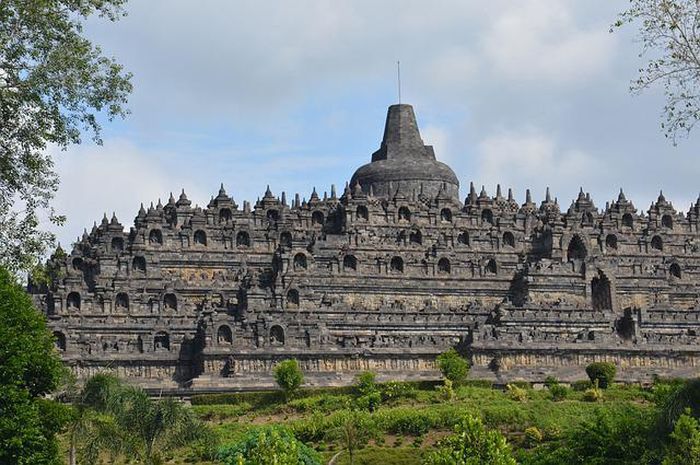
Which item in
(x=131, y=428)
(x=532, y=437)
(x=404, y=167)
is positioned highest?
(x=404, y=167)

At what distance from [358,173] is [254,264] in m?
16.4

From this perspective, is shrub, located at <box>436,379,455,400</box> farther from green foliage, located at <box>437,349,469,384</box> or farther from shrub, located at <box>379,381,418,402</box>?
Result: shrub, located at <box>379,381,418,402</box>

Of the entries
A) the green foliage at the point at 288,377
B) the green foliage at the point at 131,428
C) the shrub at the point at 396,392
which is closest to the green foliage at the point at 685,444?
the green foliage at the point at 131,428

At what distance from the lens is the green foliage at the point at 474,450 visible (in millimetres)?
42031

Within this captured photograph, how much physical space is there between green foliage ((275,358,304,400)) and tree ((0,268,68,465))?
26.0 m

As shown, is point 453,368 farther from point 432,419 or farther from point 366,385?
point 432,419

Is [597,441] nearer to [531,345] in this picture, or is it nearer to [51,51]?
[51,51]

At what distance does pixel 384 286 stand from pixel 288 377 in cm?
2109

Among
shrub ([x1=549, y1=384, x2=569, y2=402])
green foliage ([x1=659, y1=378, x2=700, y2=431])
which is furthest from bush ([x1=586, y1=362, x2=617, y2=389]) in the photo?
green foliage ([x1=659, y1=378, x2=700, y2=431])

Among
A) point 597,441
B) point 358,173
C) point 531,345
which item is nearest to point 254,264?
point 358,173

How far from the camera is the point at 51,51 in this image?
39125mm

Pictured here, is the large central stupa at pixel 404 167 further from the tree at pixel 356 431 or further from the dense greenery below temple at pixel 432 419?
the tree at pixel 356 431

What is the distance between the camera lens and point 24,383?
47250 mm

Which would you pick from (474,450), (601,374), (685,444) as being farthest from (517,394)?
(685,444)
